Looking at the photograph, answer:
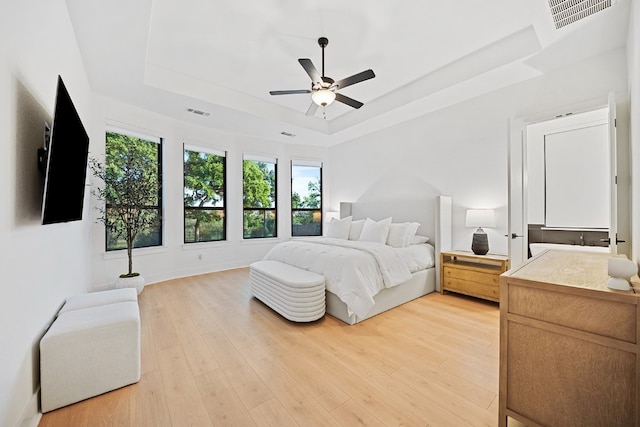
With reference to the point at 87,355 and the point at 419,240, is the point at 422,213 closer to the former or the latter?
the point at 419,240

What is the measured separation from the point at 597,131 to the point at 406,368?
402cm

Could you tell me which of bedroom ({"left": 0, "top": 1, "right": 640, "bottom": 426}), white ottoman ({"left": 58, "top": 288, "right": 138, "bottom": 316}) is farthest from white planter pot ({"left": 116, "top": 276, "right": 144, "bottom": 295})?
white ottoman ({"left": 58, "top": 288, "right": 138, "bottom": 316})

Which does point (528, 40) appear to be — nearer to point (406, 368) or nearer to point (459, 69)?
point (459, 69)

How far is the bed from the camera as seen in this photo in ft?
9.27

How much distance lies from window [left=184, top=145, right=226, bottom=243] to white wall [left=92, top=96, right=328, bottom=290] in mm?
150

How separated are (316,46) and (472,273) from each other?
3.50 m

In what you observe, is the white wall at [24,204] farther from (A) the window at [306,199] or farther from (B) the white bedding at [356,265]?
(A) the window at [306,199]

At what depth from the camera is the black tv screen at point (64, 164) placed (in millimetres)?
1513

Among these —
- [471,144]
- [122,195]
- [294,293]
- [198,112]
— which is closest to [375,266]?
[294,293]

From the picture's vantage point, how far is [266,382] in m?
1.88

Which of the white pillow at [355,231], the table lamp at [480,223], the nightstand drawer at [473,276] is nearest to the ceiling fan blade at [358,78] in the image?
the table lamp at [480,223]

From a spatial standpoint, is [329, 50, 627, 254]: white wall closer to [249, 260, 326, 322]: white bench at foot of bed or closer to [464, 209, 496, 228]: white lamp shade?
[464, 209, 496, 228]: white lamp shade

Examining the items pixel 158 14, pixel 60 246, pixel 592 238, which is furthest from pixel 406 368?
pixel 158 14

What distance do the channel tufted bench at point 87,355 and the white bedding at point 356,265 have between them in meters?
1.83
